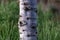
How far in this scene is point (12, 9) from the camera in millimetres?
4398

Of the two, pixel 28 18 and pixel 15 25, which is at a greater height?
pixel 28 18

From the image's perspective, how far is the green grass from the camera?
3380mm

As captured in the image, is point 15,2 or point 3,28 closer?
point 3,28

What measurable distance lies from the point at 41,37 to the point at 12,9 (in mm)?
1246

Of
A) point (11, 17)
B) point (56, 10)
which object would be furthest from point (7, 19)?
point (56, 10)

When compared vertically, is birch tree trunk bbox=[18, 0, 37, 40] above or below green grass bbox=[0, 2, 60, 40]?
above

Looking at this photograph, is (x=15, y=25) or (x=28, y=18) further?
(x=15, y=25)

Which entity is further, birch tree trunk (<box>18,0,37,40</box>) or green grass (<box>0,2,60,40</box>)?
green grass (<box>0,2,60,40</box>)

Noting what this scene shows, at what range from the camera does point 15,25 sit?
3.62m

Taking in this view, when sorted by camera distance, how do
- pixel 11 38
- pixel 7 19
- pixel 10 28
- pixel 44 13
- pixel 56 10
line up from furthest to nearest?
pixel 56 10
pixel 44 13
pixel 7 19
pixel 10 28
pixel 11 38

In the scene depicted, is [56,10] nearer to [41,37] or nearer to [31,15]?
[41,37]

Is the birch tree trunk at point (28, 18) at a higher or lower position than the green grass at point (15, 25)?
higher

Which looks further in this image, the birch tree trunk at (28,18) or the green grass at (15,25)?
the green grass at (15,25)

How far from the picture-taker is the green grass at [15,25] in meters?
3.38
